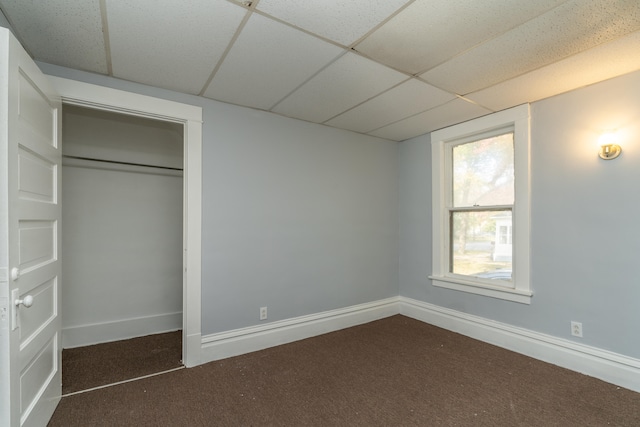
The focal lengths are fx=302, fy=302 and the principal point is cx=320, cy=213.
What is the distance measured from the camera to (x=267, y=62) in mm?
2111

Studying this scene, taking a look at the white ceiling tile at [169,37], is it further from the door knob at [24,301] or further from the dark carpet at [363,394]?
the dark carpet at [363,394]

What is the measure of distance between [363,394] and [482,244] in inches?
81.8

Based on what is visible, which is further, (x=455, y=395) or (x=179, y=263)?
(x=179, y=263)

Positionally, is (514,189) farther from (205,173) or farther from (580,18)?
(205,173)

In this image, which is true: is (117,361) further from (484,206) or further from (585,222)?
(585,222)

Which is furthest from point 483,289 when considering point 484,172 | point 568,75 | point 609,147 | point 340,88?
point 340,88

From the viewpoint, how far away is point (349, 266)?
11.8ft

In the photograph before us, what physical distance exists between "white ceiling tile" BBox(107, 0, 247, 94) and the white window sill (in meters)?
3.16

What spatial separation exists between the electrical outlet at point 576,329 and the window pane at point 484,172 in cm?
117

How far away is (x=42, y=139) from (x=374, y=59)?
2.13 metres

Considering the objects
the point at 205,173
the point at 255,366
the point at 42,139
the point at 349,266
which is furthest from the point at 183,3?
the point at 349,266

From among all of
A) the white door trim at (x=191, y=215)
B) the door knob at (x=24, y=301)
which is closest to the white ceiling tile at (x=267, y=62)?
the white door trim at (x=191, y=215)

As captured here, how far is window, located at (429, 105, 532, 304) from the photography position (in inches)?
114

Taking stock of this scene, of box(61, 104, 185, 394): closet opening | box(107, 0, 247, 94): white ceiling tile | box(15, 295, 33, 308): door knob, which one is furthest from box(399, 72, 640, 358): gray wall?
box(15, 295, 33, 308): door knob
